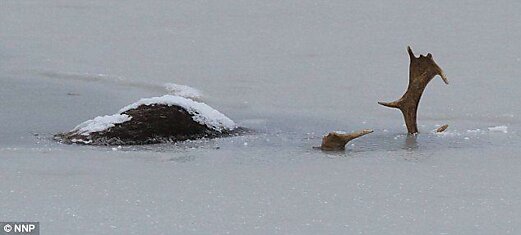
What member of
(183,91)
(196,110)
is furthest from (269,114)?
(183,91)

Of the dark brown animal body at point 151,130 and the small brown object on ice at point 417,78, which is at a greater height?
the small brown object on ice at point 417,78

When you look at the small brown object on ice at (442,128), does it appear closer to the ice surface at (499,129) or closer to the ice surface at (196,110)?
the ice surface at (499,129)

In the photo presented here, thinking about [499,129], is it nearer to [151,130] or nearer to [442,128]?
[442,128]

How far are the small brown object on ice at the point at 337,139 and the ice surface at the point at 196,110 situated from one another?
0.70 m

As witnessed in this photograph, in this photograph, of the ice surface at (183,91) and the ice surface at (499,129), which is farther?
the ice surface at (183,91)

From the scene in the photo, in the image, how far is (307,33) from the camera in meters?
8.98

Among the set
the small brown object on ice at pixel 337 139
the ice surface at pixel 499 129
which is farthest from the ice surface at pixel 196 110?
the ice surface at pixel 499 129

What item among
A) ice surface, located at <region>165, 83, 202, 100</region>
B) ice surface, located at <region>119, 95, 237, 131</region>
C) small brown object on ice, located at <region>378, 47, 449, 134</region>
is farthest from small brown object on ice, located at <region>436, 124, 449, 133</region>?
ice surface, located at <region>165, 83, 202, 100</region>

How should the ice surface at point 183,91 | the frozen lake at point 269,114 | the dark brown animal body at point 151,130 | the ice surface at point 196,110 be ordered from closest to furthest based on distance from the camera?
the frozen lake at point 269,114 < the dark brown animal body at point 151,130 < the ice surface at point 196,110 < the ice surface at point 183,91

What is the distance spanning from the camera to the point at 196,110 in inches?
235

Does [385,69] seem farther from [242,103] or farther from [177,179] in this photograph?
[177,179]

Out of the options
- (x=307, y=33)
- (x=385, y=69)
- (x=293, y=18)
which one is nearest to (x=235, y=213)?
(x=385, y=69)

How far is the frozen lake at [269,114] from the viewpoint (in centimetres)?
420

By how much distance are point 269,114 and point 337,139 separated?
110 centimetres
